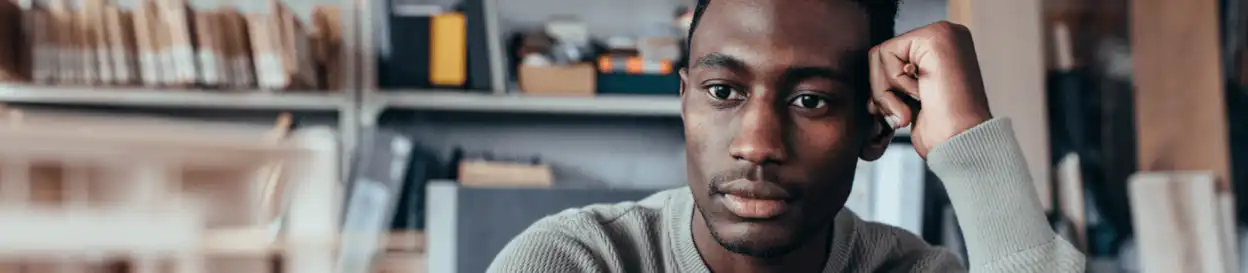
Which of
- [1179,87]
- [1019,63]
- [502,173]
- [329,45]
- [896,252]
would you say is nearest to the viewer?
[896,252]

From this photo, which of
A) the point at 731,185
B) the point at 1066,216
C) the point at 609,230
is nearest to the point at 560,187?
the point at 609,230

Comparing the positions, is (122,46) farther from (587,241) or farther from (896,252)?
(896,252)

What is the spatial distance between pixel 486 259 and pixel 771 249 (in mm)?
395

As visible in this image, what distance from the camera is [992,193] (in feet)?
1.95

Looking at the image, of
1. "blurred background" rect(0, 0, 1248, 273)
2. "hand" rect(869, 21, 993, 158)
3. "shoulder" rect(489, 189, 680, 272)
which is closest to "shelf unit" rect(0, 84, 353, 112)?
"blurred background" rect(0, 0, 1248, 273)

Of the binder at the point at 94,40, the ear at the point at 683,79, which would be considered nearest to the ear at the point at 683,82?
the ear at the point at 683,79

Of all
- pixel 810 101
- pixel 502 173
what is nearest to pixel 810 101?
pixel 810 101

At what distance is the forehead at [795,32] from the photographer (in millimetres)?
616

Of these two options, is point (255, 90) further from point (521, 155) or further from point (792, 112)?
point (792, 112)

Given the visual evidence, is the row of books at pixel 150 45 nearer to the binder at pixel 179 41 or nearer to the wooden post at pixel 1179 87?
the binder at pixel 179 41

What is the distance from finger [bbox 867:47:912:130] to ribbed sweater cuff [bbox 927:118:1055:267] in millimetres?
37

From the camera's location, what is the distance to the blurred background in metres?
0.93

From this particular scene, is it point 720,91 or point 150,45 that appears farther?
point 150,45

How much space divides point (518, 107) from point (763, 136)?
0.78m
